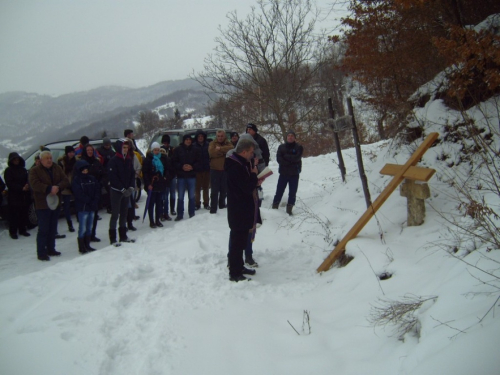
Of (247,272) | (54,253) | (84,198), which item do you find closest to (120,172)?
(84,198)

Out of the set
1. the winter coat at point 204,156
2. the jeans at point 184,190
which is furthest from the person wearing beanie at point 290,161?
the jeans at point 184,190

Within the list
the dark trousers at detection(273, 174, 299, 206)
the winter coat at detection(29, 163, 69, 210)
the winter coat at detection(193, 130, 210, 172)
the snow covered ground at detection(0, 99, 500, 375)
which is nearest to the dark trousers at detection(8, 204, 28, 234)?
the winter coat at detection(29, 163, 69, 210)

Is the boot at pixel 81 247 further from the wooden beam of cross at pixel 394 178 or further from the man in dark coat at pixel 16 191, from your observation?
the wooden beam of cross at pixel 394 178

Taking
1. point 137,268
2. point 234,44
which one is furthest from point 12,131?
point 137,268

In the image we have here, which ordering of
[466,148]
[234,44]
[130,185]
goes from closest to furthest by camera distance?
[466,148]
[130,185]
[234,44]

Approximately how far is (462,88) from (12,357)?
20.0 ft

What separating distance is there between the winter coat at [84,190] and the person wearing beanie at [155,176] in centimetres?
120

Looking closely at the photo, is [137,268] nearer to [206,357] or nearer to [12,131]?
[206,357]

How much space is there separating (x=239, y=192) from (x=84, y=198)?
3.33 m

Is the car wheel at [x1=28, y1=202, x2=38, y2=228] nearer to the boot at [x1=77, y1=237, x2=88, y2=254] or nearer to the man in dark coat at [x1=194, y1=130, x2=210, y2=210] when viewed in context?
the boot at [x1=77, y1=237, x2=88, y2=254]

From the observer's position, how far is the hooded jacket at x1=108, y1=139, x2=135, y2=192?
5.94 m

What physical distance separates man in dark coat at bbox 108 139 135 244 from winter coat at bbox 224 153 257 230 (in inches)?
106

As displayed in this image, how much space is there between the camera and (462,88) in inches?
186

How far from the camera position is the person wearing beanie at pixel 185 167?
24.1ft
